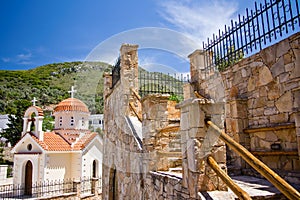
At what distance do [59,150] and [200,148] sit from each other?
52.0 ft

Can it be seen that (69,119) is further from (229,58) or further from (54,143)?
(229,58)

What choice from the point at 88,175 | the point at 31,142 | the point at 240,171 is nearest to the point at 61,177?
the point at 88,175

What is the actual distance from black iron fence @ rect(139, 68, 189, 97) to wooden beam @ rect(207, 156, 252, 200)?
16.5ft

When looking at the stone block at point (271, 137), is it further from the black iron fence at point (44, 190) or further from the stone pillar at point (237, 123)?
the black iron fence at point (44, 190)

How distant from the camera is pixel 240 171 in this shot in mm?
5004

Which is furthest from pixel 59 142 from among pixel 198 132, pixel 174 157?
pixel 198 132

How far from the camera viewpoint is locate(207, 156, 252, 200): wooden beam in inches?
93.9

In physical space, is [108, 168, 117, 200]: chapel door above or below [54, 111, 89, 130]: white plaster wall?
below

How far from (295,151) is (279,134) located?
52cm

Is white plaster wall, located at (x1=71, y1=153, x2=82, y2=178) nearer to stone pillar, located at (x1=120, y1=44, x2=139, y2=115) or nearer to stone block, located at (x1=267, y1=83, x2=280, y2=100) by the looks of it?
stone pillar, located at (x1=120, y1=44, x2=139, y2=115)

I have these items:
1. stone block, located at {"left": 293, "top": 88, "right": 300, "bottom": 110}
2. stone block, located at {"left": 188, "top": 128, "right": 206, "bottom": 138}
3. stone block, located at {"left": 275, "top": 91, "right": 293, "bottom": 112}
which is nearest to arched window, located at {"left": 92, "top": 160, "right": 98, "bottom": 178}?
stone block, located at {"left": 275, "top": 91, "right": 293, "bottom": 112}

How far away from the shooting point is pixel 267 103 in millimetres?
4883

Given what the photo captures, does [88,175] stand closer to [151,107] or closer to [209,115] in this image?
[151,107]

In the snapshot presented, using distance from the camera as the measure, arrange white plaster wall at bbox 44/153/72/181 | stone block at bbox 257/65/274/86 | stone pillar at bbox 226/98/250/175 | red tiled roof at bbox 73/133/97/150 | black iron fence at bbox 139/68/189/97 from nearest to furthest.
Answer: stone block at bbox 257/65/274/86 → stone pillar at bbox 226/98/250/175 → black iron fence at bbox 139/68/189/97 → white plaster wall at bbox 44/153/72/181 → red tiled roof at bbox 73/133/97/150
